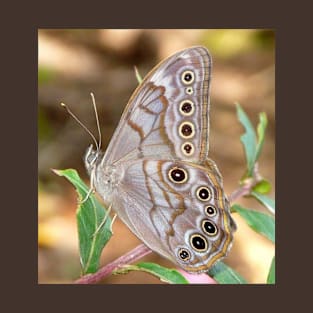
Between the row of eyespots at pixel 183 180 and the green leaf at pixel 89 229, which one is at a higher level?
the row of eyespots at pixel 183 180

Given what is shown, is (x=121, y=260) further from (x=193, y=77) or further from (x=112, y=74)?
(x=112, y=74)

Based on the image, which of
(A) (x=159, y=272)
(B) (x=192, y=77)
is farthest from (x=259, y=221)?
(B) (x=192, y=77)

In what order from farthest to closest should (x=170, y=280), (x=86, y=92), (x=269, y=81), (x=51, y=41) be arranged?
1. (x=269, y=81)
2. (x=86, y=92)
3. (x=51, y=41)
4. (x=170, y=280)

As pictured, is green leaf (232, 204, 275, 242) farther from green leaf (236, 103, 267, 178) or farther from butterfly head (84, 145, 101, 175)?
butterfly head (84, 145, 101, 175)

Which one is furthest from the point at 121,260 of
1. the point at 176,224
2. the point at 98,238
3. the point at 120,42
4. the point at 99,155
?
the point at 120,42

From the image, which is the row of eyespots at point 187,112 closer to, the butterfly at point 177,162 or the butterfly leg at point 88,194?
the butterfly at point 177,162

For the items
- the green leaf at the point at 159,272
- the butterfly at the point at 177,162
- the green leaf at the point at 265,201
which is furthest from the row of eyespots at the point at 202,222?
the green leaf at the point at 265,201

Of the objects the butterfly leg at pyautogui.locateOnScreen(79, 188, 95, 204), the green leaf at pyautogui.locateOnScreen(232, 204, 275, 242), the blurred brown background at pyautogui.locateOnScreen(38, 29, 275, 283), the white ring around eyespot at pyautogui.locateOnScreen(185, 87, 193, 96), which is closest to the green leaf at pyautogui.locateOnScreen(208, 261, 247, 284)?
the green leaf at pyautogui.locateOnScreen(232, 204, 275, 242)
